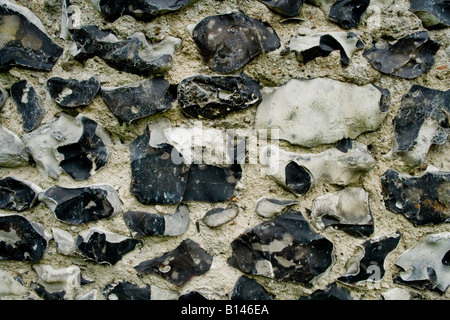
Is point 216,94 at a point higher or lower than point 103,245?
higher

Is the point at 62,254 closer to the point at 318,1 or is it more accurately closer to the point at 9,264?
the point at 9,264

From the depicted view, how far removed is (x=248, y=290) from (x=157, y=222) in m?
0.19

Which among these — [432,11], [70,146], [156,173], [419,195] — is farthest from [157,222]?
[432,11]

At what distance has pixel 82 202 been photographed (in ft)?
1.94

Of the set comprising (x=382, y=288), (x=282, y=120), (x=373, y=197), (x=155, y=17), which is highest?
(x=155, y=17)

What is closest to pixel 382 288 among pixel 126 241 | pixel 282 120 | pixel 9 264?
pixel 282 120

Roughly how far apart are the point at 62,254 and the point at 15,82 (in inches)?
11.8

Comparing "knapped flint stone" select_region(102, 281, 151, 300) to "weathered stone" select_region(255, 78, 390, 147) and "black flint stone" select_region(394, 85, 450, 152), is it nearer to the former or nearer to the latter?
"weathered stone" select_region(255, 78, 390, 147)

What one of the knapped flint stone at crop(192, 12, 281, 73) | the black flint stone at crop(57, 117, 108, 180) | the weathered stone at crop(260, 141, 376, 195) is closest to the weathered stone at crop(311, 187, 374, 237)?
the weathered stone at crop(260, 141, 376, 195)

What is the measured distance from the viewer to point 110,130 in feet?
1.96

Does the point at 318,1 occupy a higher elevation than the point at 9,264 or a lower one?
higher

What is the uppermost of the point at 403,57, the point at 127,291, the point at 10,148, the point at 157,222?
the point at 403,57

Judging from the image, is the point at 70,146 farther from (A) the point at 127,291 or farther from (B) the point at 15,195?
(A) the point at 127,291

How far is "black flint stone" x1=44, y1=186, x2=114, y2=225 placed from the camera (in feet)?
1.93
